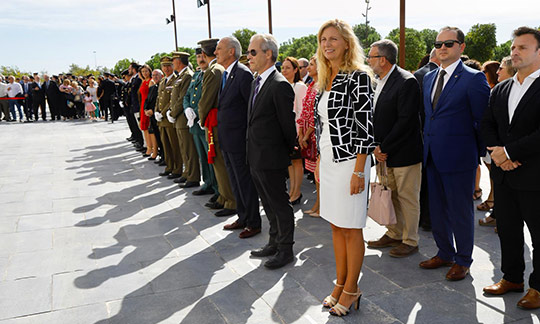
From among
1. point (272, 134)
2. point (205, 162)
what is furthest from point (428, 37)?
point (272, 134)

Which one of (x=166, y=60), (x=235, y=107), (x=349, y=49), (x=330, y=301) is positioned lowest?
(x=330, y=301)

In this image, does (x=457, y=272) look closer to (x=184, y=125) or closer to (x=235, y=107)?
(x=235, y=107)

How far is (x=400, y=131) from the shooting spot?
429 cm

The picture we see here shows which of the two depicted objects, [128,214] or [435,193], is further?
[128,214]

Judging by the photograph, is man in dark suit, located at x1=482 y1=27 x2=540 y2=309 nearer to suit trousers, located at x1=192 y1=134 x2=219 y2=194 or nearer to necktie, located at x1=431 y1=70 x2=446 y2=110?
necktie, located at x1=431 y1=70 x2=446 y2=110

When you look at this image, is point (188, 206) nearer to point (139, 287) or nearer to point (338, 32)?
point (139, 287)

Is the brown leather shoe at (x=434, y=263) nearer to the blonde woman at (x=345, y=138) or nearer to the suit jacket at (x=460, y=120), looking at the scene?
the suit jacket at (x=460, y=120)

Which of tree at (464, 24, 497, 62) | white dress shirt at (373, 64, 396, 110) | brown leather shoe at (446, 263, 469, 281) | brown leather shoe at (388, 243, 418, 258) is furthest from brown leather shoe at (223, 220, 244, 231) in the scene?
tree at (464, 24, 497, 62)

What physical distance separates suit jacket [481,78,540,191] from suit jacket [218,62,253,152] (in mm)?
2660

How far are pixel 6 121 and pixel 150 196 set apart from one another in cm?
1957

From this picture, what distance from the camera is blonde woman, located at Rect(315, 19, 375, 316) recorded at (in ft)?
10.2

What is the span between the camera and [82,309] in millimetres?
3627

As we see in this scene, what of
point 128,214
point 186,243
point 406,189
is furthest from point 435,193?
point 128,214

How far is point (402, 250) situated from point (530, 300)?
130 cm
